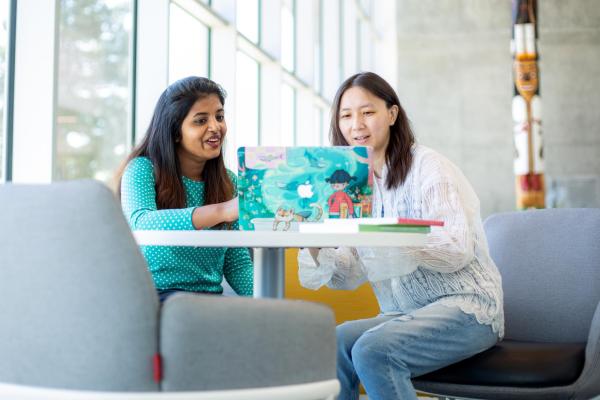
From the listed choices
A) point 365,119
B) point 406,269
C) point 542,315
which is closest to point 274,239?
point 406,269

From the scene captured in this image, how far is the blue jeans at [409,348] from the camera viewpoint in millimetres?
1717

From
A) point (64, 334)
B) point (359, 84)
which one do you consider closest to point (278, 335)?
point (64, 334)

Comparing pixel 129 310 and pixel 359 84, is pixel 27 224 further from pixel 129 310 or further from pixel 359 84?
pixel 359 84

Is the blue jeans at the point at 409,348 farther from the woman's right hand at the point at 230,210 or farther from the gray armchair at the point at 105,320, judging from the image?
the gray armchair at the point at 105,320

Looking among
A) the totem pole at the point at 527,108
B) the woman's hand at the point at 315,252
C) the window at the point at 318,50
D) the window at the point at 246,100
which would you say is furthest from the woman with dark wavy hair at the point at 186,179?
the totem pole at the point at 527,108

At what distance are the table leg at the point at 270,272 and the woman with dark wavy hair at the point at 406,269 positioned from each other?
0.19m

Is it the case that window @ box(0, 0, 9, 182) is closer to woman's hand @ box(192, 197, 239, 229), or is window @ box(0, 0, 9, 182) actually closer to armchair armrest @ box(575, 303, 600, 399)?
woman's hand @ box(192, 197, 239, 229)

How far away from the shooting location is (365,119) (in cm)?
209

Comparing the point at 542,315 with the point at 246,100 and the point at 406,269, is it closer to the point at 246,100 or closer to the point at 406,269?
the point at 406,269

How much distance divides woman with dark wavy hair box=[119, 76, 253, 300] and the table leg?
0.34m

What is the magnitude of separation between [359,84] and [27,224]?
3.75 feet

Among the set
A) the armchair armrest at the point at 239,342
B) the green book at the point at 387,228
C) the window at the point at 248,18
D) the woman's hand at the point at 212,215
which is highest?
the window at the point at 248,18

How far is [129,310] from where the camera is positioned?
3.76 ft

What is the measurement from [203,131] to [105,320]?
1.06 metres
